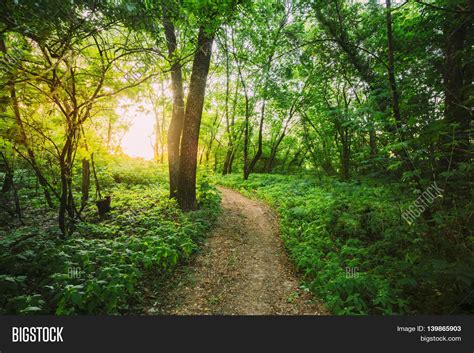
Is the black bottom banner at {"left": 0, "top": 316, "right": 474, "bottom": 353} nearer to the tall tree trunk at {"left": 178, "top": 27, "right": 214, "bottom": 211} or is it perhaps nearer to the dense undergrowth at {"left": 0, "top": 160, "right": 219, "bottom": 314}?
the dense undergrowth at {"left": 0, "top": 160, "right": 219, "bottom": 314}

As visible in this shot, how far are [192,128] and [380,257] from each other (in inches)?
275

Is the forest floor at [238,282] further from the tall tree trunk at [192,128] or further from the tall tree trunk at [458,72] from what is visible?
the tall tree trunk at [458,72]

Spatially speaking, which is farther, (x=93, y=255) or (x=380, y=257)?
(x=380, y=257)

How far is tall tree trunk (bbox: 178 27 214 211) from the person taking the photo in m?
8.00

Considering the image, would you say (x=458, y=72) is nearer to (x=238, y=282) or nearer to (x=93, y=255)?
(x=238, y=282)

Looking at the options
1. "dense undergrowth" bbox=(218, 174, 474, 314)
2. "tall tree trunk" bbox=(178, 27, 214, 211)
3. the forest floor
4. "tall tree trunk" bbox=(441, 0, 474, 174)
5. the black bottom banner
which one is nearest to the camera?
the black bottom banner

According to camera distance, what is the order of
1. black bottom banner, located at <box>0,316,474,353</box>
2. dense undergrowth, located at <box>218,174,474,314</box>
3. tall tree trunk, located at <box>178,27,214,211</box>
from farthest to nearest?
tall tree trunk, located at <box>178,27,214,211</box> → dense undergrowth, located at <box>218,174,474,314</box> → black bottom banner, located at <box>0,316,474,353</box>

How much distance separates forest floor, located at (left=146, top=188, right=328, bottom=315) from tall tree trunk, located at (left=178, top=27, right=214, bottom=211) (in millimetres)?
1761

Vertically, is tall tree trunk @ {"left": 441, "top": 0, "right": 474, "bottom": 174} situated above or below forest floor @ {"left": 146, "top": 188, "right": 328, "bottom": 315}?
above

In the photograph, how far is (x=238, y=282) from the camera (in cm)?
524

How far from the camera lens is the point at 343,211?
8.58m

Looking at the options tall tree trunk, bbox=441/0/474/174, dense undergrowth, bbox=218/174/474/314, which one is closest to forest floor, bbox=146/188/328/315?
dense undergrowth, bbox=218/174/474/314

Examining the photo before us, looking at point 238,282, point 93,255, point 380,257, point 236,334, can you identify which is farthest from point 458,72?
point 93,255

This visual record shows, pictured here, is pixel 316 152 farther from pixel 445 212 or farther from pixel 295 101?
pixel 445 212
